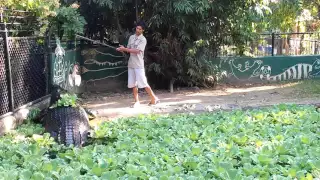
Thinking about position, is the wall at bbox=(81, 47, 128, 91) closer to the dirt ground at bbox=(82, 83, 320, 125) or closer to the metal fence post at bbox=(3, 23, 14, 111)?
the dirt ground at bbox=(82, 83, 320, 125)

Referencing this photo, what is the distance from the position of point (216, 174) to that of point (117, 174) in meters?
0.70

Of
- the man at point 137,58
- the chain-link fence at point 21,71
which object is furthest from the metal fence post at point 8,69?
the man at point 137,58

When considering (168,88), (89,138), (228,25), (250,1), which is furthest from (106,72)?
(89,138)

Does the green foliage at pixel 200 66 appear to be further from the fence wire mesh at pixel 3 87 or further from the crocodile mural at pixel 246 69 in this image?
the fence wire mesh at pixel 3 87

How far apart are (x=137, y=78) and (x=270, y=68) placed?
5.63 m

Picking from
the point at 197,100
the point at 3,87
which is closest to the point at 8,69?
the point at 3,87

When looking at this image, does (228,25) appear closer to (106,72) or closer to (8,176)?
(106,72)

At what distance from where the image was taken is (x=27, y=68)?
6359 millimetres

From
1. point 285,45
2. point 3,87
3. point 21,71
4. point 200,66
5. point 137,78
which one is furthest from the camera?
point 285,45

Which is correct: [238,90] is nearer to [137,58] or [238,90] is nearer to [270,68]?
[270,68]

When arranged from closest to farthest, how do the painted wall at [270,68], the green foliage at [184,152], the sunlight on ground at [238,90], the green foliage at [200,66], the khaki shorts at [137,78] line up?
the green foliage at [184,152] < the khaki shorts at [137,78] < the sunlight on ground at [238,90] < the green foliage at [200,66] < the painted wall at [270,68]

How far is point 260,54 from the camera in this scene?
11.8 m

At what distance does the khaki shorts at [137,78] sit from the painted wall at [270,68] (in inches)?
169

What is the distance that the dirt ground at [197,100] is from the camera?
22.8ft
